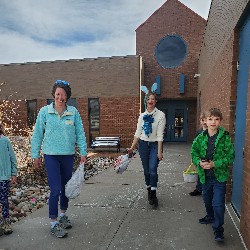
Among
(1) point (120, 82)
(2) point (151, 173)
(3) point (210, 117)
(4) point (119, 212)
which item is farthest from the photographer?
(1) point (120, 82)

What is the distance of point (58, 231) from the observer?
3146mm

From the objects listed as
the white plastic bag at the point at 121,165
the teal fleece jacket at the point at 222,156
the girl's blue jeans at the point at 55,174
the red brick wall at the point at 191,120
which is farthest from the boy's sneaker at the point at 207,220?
the red brick wall at the point at 191,120

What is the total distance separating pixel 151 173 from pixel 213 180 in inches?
52.6

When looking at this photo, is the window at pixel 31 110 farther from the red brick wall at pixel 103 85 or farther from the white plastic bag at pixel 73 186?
the white plastic bag at pixel 73 186

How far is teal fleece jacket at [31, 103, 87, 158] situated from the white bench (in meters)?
10.3

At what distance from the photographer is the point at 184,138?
57.9ft

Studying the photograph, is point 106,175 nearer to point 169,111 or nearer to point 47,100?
point 47,100

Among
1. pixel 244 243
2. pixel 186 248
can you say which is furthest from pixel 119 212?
pixel 244 243

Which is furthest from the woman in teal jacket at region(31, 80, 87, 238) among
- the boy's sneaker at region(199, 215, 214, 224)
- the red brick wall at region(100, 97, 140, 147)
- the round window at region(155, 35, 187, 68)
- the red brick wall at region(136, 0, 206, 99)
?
the round window at region(155, 35, 187, 68)

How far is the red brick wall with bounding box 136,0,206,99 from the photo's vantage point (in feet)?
52.4

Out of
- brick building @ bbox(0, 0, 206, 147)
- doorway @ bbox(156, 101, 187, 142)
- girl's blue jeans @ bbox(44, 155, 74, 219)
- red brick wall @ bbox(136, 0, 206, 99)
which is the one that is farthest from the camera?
doorway @ bbox(156, 101, 187, 142)

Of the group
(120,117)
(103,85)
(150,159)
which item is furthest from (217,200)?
(103,85)

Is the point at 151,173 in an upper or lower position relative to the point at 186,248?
upper

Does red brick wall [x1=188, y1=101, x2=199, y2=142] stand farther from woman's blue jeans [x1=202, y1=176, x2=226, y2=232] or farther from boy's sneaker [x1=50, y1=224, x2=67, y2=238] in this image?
boy's sneaker [x1=50, y1=224, x2=67, y2=238]
